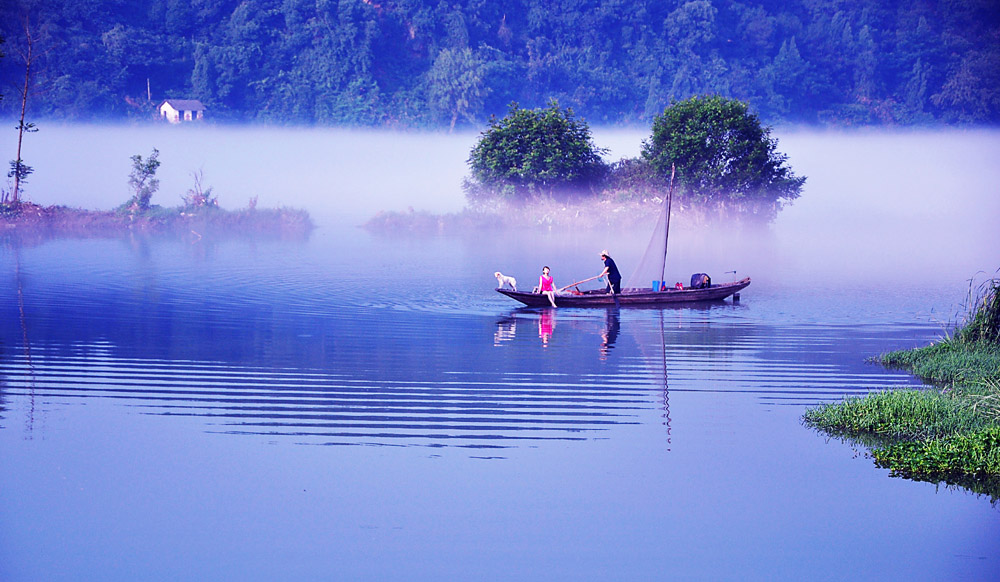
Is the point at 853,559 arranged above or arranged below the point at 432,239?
below

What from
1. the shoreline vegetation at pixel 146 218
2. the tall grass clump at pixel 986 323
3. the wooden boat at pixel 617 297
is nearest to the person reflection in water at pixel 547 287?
the wooden boat at pixel 617 297

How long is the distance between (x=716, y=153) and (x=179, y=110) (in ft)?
239

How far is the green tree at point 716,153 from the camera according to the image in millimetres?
68875

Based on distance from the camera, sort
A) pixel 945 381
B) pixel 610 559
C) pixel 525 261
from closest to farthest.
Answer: pixel 610 559 < pixel 945 381 < pixel 525 261

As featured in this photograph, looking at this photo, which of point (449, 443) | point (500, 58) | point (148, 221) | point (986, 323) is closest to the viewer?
point (449, 443)

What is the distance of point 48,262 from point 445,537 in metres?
40.4

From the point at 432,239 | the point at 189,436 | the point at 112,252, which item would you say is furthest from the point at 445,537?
the point at 432,239

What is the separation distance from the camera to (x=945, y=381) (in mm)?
22172

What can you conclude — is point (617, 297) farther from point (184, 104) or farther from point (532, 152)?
point (184, 104)

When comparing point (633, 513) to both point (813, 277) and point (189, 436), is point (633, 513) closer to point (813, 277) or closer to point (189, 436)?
point (189, 436)

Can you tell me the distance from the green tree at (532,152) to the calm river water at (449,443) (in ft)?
108

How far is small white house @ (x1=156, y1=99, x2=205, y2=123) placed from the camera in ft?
404

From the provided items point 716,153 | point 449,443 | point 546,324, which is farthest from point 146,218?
point 449,443

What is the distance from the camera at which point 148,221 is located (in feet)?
242
